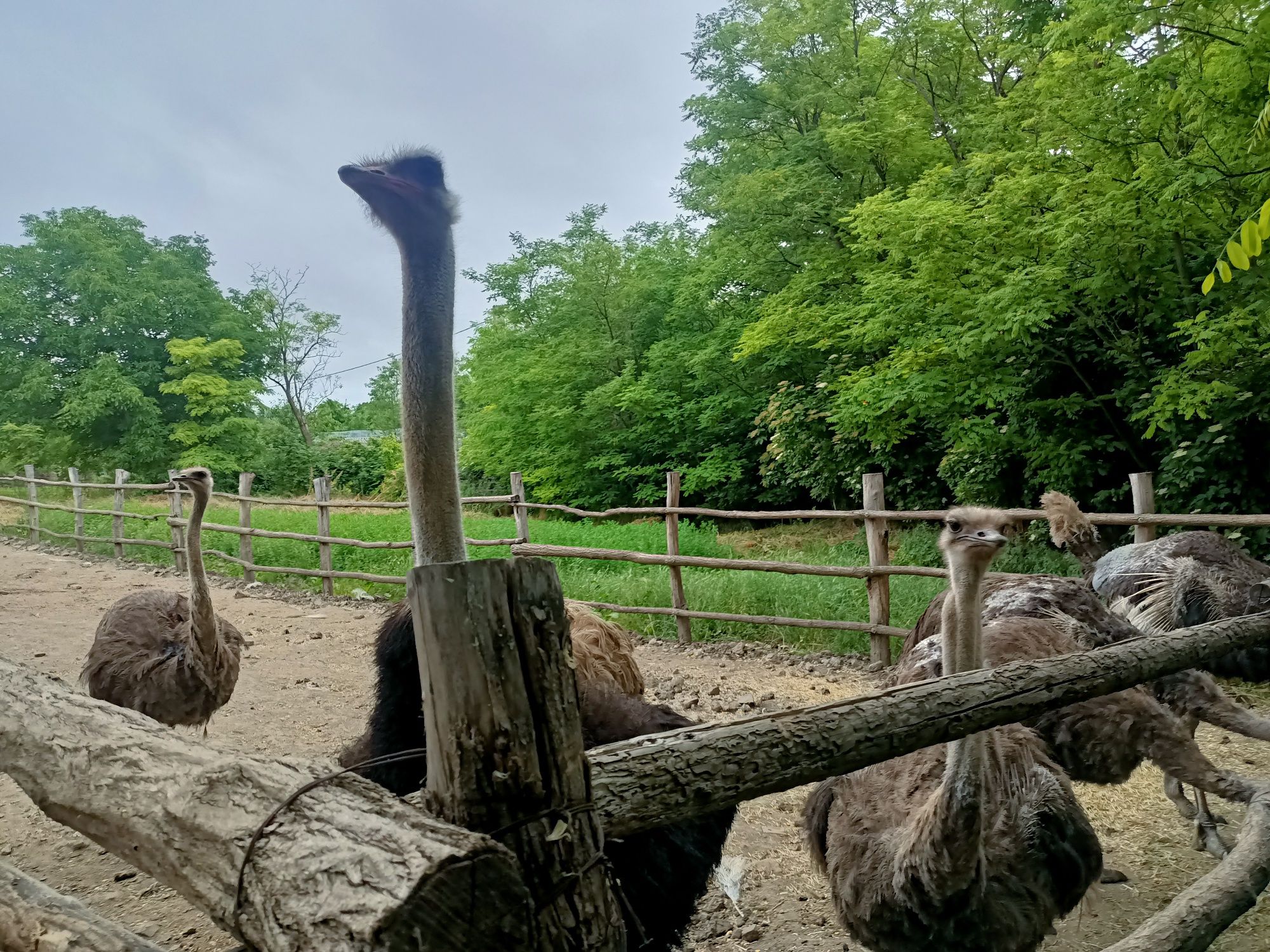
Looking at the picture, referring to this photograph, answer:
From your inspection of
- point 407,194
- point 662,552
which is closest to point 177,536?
point 662,552

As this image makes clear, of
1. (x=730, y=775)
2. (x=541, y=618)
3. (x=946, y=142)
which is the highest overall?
(x=946, y=142)

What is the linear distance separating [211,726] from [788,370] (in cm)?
924

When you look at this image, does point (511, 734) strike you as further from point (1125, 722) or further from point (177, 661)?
point (177, 661)

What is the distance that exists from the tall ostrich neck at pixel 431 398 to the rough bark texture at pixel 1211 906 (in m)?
1.65

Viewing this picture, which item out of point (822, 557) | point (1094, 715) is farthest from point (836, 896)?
point (822, 557)

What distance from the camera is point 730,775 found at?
114 cm

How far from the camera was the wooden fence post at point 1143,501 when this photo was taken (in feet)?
15.2

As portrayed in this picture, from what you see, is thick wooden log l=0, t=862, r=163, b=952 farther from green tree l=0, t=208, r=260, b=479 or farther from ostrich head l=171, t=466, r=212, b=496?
green tree l=0, t=208, r=260, b=479

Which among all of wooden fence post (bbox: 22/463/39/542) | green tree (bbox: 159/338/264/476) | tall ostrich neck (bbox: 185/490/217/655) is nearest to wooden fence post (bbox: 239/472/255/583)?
wooden fence post (bbox: 22/463/39/542)

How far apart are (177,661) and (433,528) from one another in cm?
229

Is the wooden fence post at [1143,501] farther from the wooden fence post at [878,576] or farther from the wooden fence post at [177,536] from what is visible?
the wooden fence post at [177,536]

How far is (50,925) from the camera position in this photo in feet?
4.10

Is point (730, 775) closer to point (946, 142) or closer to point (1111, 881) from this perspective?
point (1111, 881)

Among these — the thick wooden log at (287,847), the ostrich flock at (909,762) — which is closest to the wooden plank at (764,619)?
the ostrich flock at (909,762)
